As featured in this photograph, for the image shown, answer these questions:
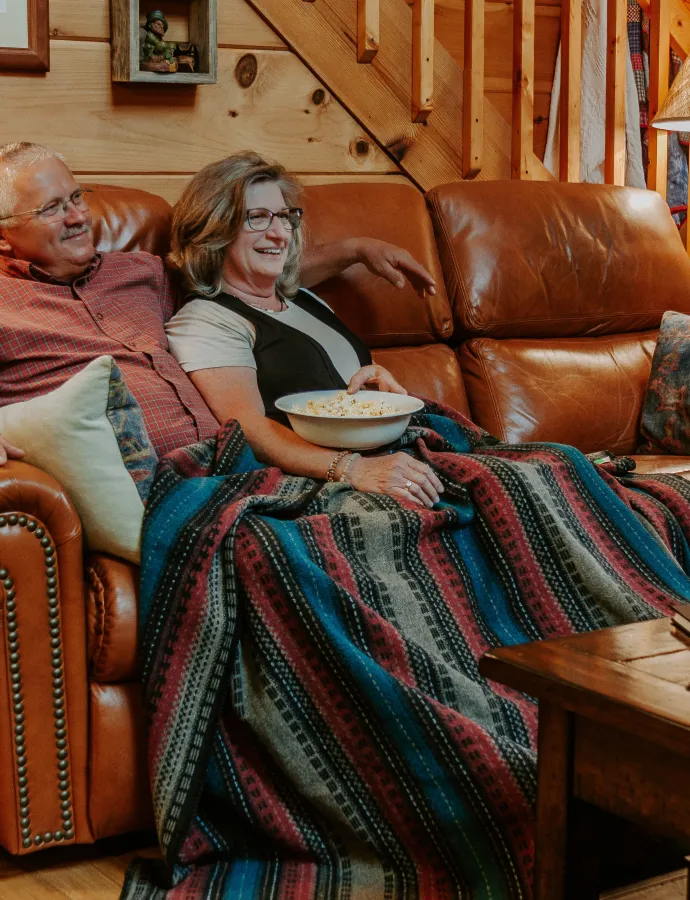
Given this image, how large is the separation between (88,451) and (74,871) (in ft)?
2.01

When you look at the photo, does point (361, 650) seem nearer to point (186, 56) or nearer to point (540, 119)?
point (186, 56)

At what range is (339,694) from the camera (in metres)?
1.52

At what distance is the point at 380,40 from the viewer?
301 centimetres

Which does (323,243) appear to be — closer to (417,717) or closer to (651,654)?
(417,717)

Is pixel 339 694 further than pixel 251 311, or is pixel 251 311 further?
pixel 251 311

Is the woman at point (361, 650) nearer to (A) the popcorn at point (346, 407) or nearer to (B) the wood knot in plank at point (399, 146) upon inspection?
(A) the popcorn at point (346, 407)

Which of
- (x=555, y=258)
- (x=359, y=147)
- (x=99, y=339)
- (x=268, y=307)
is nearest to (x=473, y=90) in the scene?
(x=359, y=147)

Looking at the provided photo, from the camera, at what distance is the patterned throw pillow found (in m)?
2.59

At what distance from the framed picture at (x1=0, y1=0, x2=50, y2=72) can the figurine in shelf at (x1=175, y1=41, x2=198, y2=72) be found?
0.32 meters

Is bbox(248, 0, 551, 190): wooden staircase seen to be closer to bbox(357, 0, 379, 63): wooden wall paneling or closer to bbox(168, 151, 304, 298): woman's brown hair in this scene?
bbox(357, 0, 379, 63): wooden wall paneling

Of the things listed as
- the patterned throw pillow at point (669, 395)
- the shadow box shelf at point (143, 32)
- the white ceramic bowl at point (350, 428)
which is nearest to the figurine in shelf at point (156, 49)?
the shadow box shelf at point (143, 32)

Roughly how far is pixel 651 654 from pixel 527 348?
1652 mm

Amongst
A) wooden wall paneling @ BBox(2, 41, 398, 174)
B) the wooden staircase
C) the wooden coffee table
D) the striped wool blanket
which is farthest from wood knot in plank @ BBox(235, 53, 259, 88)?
the wooden coffee table

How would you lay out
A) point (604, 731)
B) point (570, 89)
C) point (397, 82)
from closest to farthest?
point (604, 731) → point (397, 82) → point (570, 89)
